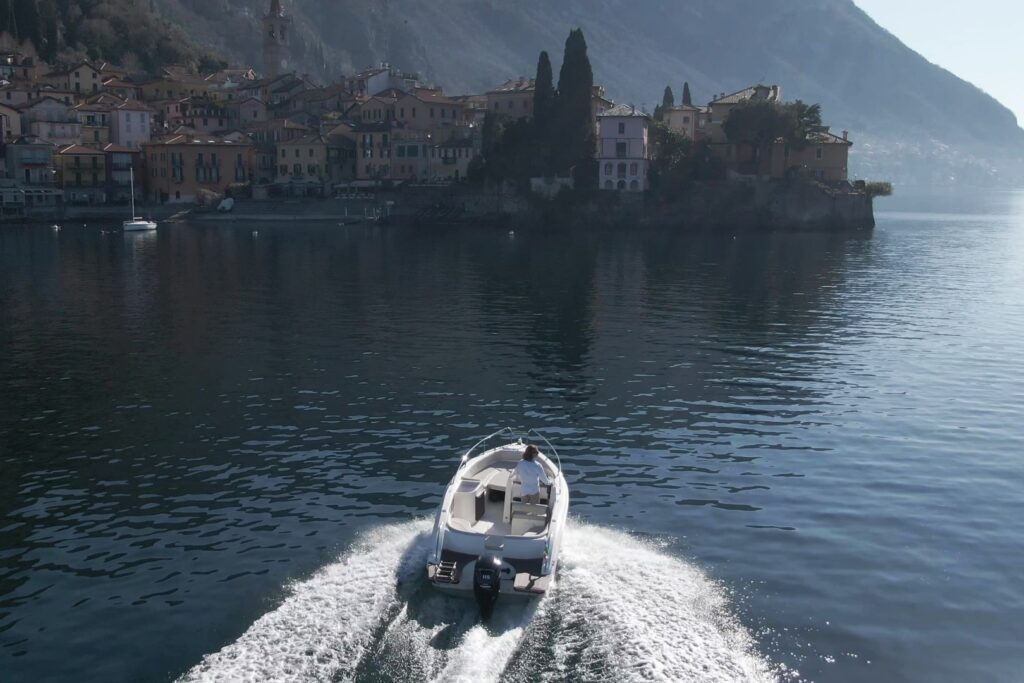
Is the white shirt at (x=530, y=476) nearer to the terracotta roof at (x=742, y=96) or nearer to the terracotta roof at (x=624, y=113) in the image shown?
the terracotta roof at (x=624, y=113)

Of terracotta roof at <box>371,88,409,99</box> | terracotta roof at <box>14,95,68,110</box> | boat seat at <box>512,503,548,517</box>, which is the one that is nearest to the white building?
terracotta roof at <box>14,95,68,110</box>

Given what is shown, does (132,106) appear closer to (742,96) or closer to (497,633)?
(742,96)

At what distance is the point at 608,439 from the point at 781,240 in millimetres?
95678

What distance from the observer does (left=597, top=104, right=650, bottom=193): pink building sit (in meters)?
143

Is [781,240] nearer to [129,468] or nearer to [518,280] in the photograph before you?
[518,280]

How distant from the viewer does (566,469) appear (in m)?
33.1

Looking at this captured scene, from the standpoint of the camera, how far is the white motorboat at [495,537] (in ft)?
73.5

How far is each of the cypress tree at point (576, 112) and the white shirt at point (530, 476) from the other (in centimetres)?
11835

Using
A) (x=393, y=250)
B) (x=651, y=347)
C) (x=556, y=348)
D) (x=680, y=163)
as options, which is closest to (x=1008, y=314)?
(x=651, y=347)

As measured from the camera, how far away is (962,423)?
39.6 meters

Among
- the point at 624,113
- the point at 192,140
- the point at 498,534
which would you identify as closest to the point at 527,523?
the point at 498,534

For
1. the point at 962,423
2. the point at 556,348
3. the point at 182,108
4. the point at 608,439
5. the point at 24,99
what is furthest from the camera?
the point at 182,108

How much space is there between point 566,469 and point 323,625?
44.1 feet

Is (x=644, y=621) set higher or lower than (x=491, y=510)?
lower
